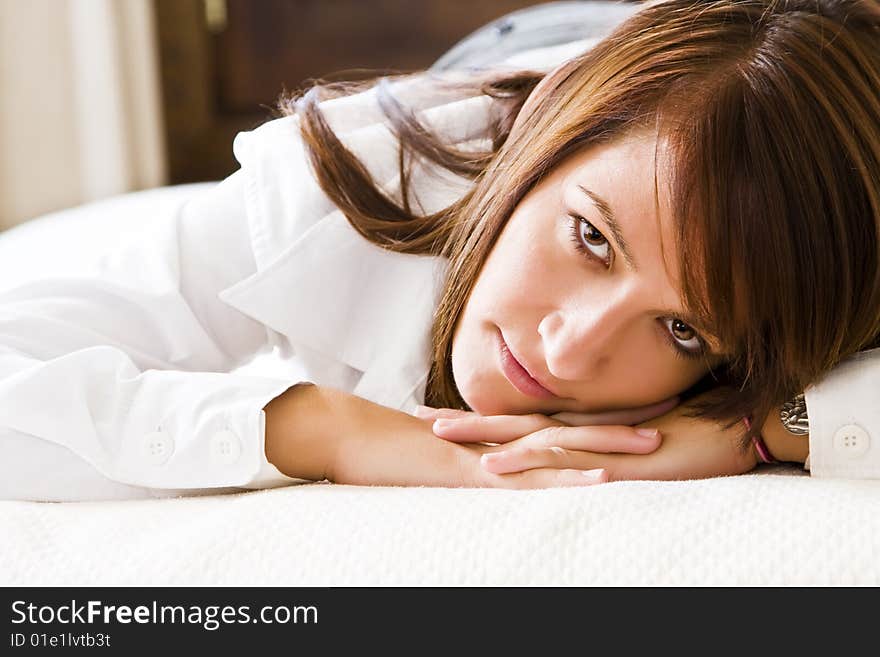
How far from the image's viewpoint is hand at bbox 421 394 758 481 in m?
0.76

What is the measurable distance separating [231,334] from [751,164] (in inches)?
20.5

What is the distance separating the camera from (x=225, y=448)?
30.1 inches

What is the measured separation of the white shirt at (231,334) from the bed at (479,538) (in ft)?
0.29

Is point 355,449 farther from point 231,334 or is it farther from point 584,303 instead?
point 231,334

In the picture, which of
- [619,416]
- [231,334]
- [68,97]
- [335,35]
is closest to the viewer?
[619,416]

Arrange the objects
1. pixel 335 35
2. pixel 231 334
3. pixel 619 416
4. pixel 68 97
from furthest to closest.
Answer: pixel 335 35 → pixel 68 97 → pixel 231 334 → pixel 619 416

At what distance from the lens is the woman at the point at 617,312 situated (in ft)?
2.42

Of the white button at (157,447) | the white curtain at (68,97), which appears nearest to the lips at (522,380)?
the white button at (157,447)

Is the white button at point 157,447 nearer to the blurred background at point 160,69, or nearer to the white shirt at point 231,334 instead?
the white shirt at point 231,334

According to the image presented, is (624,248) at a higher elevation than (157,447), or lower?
higher

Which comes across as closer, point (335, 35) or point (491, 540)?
point (491, 540)

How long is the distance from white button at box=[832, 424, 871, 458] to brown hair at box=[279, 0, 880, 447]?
49 millimetres

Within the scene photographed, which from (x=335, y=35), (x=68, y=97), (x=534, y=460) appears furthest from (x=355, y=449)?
(x=335, y=35)
